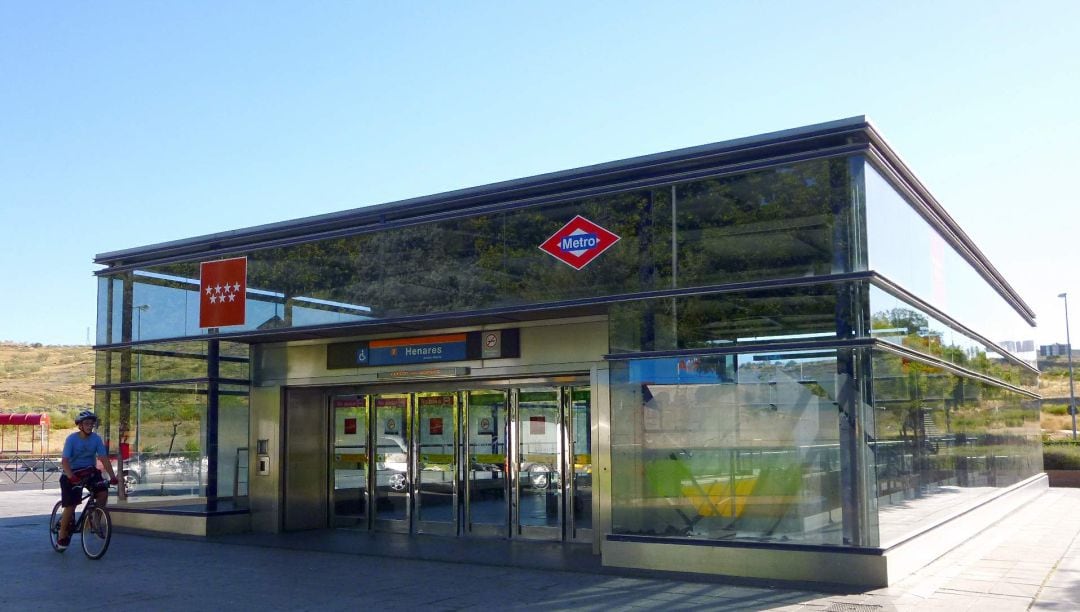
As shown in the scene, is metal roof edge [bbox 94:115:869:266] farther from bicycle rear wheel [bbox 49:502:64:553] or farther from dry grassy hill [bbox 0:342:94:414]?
dry grassy hill [bbox 0:342:94:414]

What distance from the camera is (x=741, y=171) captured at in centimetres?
1062

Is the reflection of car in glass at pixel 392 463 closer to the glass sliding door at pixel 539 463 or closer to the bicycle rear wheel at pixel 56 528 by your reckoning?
the glass sliding door at pixel 539 463

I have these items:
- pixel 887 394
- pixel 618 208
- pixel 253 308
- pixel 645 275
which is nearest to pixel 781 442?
pixel 887 394

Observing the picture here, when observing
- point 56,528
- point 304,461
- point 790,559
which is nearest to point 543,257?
point 790,559

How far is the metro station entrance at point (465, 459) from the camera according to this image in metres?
13.5

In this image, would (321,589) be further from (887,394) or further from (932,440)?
(932,440)

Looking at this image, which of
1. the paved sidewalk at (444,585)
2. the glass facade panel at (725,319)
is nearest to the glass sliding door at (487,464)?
the paved sidewalk at (444,585)

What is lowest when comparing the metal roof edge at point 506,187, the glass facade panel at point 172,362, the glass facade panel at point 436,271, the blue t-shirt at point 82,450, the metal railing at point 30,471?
the metal railing at point 30,471

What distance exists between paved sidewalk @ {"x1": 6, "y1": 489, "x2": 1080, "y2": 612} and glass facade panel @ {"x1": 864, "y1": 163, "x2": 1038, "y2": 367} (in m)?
3.21

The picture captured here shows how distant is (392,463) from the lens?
15.4 m

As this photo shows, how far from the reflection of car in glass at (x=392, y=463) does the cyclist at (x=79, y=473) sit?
4.13m

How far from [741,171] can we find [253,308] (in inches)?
311

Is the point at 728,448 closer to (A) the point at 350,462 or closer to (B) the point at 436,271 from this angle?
(B) the point at 436,271

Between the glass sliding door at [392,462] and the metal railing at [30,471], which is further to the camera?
the metal railing at [30,471]
